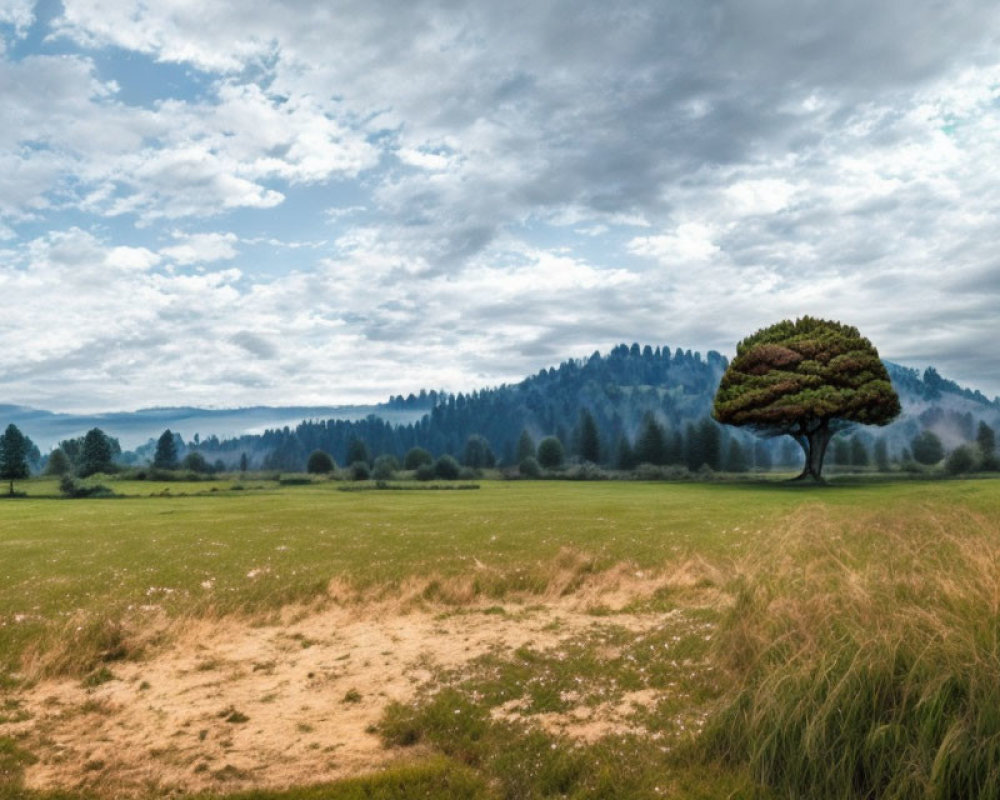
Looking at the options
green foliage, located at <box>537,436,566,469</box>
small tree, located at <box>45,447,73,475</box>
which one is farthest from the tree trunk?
small tree, located at <box>45,447,73,475</box>

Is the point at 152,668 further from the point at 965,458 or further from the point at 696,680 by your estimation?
the point at 965,458

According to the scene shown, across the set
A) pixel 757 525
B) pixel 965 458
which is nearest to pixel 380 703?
pixel 757 525

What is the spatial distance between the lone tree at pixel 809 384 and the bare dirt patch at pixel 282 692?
4335cm

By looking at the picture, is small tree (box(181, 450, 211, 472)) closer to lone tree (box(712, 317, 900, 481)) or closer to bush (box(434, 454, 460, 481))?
bush (box(434, 454, 460, 481))

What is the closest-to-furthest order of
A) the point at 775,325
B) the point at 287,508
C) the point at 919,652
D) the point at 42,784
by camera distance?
the point at 919,652, the point at 42,784, the point at 287,508, the point at 775,325

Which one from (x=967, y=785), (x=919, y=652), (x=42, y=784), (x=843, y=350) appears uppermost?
(x=843, y=350)

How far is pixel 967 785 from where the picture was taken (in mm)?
7477

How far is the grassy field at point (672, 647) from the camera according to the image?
8.29 meters

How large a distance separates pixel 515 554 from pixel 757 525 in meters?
12.0

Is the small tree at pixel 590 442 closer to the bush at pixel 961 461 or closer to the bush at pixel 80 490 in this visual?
the bush at pixel 961 461

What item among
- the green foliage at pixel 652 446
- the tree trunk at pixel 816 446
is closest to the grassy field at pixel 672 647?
the tree trunk at pixel 816 446

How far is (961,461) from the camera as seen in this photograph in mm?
76688

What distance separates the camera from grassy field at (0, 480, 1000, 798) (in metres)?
8.29

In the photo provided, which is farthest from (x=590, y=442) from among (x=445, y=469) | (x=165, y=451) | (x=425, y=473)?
(x=165, y=451)
